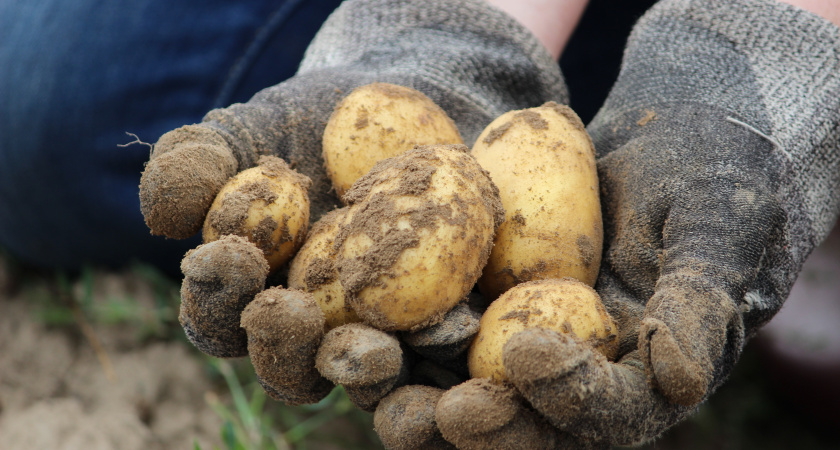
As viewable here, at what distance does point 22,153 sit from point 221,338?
149 centimetres

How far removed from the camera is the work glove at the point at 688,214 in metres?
0.90

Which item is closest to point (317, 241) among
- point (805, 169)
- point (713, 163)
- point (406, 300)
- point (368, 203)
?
point (368, 203)

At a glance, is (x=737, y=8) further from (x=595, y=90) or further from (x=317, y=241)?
(x=317, y=241)

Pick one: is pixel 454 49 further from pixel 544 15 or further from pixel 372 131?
pixel 372 131

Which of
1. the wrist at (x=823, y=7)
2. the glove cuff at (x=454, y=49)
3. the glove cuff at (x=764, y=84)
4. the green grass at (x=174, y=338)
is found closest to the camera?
the glove cuff at (x=764, y=84)

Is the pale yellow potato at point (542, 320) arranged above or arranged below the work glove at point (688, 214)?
below

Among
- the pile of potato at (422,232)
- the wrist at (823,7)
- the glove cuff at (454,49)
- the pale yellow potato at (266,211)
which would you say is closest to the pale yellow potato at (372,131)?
the pile of potato at (422,232)

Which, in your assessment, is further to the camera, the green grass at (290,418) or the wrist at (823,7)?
the green grass at (290,418)

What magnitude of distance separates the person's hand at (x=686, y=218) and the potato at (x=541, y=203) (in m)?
0.10

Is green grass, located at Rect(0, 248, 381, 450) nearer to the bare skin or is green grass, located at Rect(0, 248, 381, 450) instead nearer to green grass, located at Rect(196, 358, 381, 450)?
green grass, located at Rect(196, 358, 381, 450)

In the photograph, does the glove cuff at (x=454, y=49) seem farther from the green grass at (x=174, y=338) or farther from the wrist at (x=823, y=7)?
the green grass at (x=174, y=338)

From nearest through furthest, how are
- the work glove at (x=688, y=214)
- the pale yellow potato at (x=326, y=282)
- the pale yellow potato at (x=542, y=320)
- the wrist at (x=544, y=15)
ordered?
Result: the work glove at (x=688, y=214)
the pale yellow potato at (x=542, y=320)
the pale yellow potato at (x=326, y=282)
the wrist at (x=544, y=15)

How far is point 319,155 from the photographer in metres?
1.47

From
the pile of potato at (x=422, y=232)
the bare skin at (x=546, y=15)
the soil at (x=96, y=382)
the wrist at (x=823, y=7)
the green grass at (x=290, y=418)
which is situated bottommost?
the soil at (x=96, y=382)
